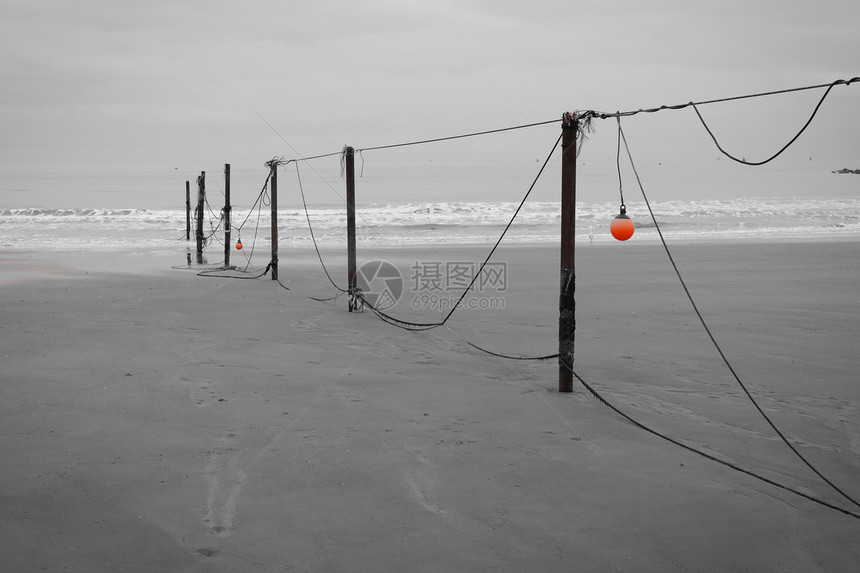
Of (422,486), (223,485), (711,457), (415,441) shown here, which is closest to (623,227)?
(711,457)

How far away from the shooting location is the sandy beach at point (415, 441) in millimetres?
4453

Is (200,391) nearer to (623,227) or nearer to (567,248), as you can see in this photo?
(567,248)

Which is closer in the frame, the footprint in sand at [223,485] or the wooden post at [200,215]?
the footprint in sand at [223,485]

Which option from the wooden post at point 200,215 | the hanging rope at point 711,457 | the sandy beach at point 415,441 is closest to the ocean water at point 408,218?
the wooden post at point 200,215

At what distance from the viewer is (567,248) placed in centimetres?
756

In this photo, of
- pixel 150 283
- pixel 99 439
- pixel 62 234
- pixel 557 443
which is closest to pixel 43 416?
pixel 99 439

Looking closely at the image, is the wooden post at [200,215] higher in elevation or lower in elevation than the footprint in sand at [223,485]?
higher

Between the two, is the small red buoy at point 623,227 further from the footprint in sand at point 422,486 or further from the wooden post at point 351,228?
the wooden post at point 351,228

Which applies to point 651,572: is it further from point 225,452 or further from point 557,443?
point 225,452

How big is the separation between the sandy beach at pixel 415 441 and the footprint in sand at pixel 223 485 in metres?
0.02
